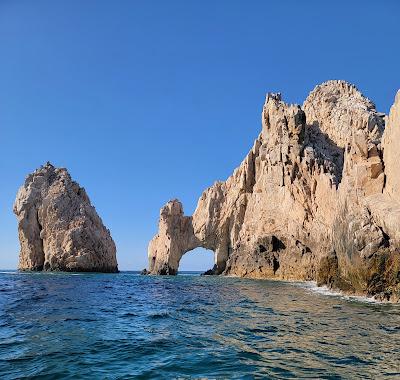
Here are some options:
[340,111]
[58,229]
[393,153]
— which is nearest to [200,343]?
[393,153]

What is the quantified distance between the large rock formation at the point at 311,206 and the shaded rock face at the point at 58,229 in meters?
14.4

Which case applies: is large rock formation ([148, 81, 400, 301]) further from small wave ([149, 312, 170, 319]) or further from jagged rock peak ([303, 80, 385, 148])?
small wave ([149, 312, 170, 319])

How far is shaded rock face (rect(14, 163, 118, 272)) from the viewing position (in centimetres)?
9375

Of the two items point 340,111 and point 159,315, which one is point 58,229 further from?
point 159,315

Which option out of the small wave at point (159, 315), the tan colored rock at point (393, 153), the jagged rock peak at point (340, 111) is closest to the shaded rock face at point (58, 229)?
the jagged rock peak at point (340, 111)

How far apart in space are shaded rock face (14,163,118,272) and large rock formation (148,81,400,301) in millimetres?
14367

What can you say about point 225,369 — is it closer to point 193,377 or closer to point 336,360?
point 193,377

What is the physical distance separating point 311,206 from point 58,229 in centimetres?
6117

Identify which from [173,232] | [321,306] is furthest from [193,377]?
[173,232]

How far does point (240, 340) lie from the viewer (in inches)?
549

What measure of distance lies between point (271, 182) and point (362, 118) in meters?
19.9

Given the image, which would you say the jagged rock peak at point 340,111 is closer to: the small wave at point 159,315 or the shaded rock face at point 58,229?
the small wave at point 159,315

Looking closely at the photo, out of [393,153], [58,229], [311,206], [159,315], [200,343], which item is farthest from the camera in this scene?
[58,229]

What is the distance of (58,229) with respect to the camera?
96062 mm
